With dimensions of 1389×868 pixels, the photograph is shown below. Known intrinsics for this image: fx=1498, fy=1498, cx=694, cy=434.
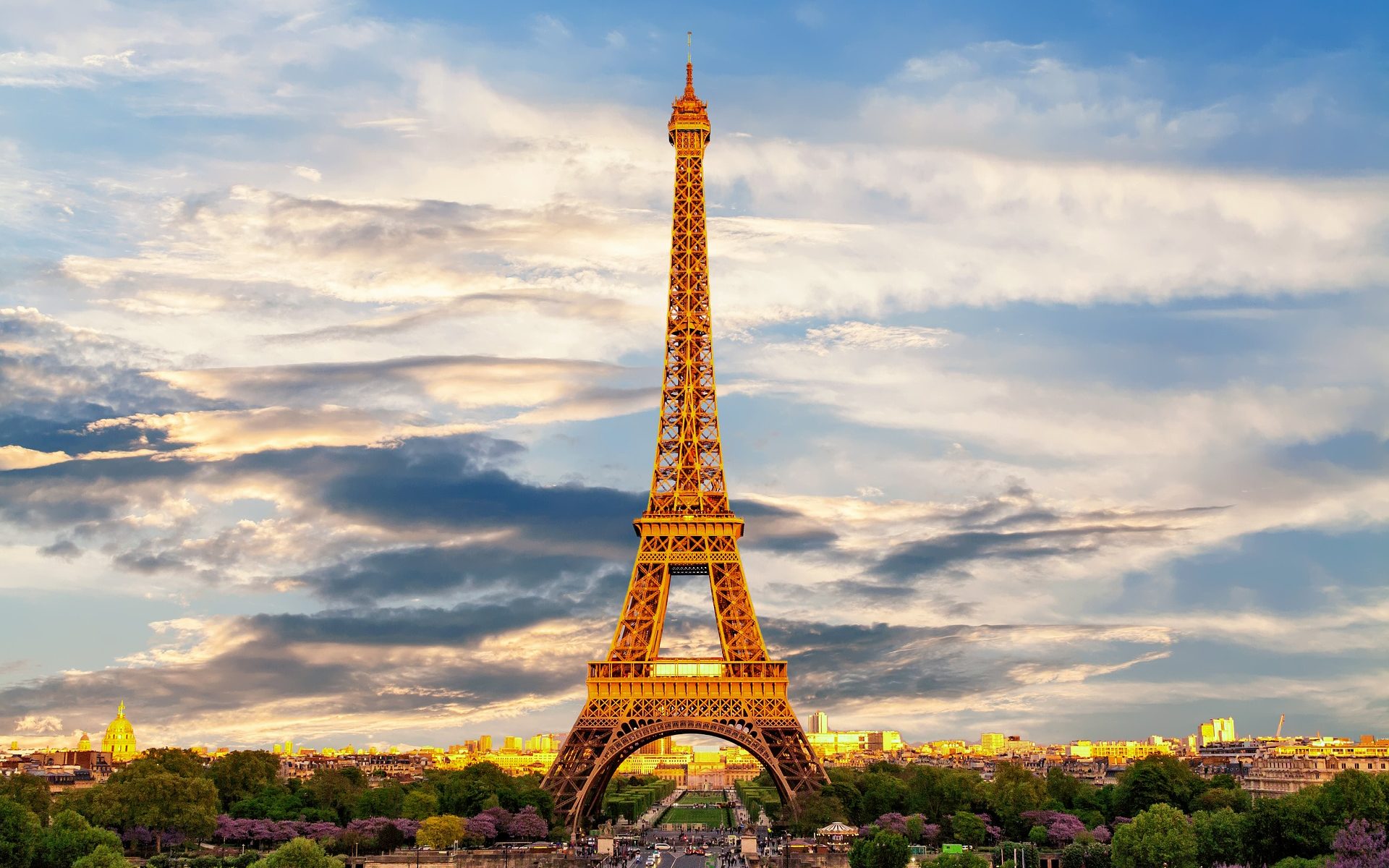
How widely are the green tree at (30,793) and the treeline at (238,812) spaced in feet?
0.35

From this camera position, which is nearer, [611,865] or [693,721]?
[611,865]

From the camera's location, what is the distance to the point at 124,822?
9475 cm

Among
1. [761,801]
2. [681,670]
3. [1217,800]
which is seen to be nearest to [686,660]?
[681,670]

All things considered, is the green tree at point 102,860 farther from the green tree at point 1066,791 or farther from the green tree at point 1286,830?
the green tree at point 1066,791

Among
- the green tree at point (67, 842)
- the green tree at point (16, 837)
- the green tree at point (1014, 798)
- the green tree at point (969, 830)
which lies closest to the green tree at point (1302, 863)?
the green tree at point (969, 830)

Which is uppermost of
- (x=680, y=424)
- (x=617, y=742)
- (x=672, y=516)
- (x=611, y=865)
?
(x=680, y=424)

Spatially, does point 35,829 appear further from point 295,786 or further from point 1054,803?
point 1054,803

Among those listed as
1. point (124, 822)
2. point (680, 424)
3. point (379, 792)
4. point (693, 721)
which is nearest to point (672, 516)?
point (680, 424)

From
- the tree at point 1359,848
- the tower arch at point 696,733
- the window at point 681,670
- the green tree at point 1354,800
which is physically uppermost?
the window at point 681,670

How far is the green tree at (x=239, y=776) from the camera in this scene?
119 m

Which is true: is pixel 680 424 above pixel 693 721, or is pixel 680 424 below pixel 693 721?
above

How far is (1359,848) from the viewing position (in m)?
61.3

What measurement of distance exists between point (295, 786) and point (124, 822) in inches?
1113

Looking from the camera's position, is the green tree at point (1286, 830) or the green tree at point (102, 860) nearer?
the green tree at point (102, 860)
